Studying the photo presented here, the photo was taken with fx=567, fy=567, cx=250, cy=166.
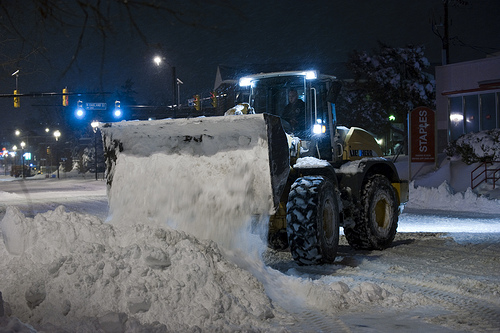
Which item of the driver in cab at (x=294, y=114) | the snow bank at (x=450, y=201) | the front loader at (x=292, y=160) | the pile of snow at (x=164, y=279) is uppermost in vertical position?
the driver in cab at (x=294, y=114)

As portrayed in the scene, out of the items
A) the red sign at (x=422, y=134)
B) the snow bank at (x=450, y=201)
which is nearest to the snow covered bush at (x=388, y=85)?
the red sign at (x=422, y=134)

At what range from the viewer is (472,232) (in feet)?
38.6

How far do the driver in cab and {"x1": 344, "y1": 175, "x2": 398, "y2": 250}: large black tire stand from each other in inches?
61.3

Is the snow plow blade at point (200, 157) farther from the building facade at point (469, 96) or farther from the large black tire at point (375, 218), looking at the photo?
the building facade at point (469, 96)

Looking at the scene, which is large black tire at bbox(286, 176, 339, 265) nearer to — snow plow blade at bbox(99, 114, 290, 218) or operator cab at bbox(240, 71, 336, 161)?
snow plow blade at bbox(99, 114, 290, 218)

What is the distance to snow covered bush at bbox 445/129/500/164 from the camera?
2386cm

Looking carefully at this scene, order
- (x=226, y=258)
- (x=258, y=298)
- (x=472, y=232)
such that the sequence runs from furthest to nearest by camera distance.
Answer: (x=472, y=232), (x=226, y=258), (x=258, y=298)

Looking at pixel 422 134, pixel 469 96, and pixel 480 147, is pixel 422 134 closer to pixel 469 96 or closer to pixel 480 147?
pixel 480 147

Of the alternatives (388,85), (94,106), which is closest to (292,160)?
(94,106)

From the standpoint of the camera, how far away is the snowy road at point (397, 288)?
5.33 meters

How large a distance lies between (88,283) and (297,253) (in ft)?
10.8

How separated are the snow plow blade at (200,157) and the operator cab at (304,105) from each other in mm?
1292

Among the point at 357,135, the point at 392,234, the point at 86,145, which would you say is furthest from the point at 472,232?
the point at 86,145

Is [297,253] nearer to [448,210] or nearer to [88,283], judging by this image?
[88,283]
